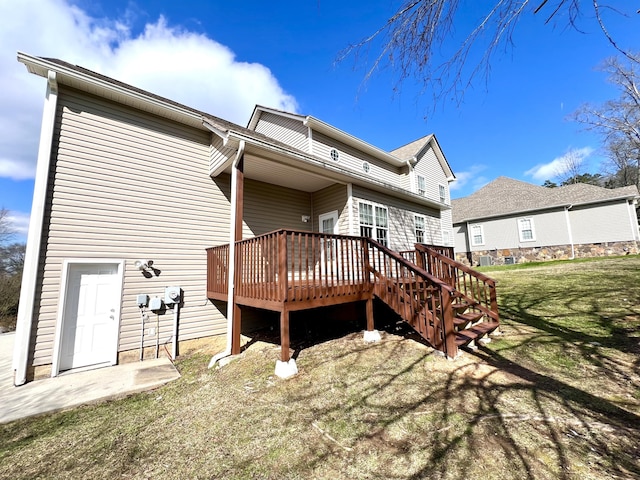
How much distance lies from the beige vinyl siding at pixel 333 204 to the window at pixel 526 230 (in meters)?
16.3

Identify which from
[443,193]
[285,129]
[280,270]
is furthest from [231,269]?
[443,193]

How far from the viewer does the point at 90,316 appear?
5.40 m

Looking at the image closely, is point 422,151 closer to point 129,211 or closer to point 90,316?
point 129,211

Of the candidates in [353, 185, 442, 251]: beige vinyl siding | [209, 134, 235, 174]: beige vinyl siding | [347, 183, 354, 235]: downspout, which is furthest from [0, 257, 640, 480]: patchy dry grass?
[353, 185, 442, 251]: beige vinyl siding

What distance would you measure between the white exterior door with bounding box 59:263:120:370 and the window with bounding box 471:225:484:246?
21.4 m

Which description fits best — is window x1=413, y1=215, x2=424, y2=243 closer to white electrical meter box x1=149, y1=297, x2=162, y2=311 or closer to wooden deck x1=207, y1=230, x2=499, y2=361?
wooden deck x1=207, y1=230, x2=499, y2=361

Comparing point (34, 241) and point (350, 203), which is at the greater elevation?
point (350, 203)

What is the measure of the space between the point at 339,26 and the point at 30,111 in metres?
11.6

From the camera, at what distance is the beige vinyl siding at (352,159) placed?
9.42m

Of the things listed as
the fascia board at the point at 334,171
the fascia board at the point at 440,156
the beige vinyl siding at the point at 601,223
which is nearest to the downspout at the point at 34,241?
the fascia board at the point at 334,171

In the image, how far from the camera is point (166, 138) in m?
6.59

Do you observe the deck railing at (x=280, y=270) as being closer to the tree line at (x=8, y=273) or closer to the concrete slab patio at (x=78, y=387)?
the concrete slab patio at (x=78, y=387)

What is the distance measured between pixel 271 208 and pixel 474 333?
5.98m

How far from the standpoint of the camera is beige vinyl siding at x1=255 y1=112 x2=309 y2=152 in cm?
942
